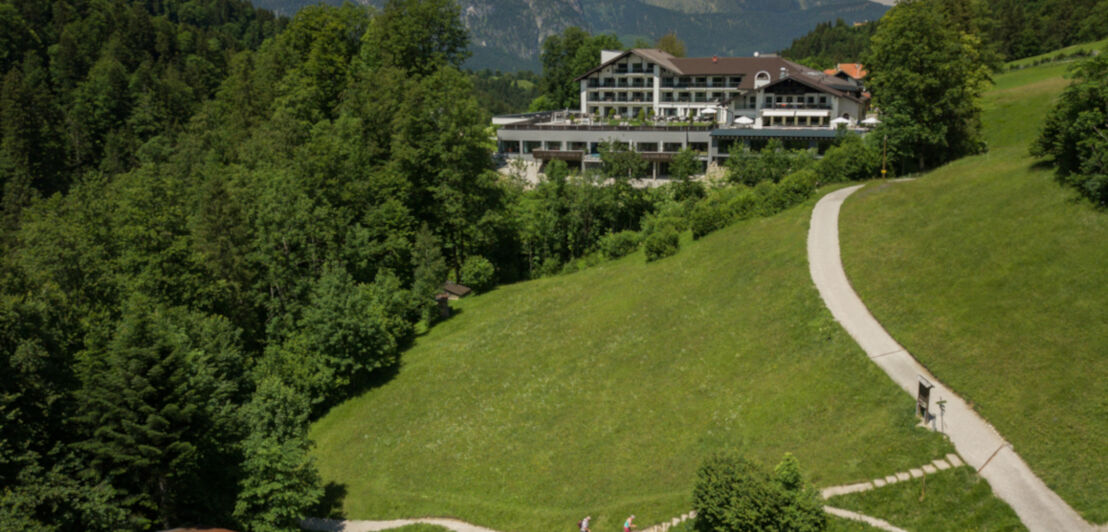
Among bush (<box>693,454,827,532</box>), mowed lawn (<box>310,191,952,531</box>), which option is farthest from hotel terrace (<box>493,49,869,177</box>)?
bush (<box>693,454,827,532</box>)

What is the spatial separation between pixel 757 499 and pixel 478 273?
3786cm

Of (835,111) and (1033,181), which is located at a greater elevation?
(835,111)

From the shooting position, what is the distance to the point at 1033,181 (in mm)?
34406

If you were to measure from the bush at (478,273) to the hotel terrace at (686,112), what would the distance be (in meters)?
21.2

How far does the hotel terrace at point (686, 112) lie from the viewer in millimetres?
73312

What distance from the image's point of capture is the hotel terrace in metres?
73.3

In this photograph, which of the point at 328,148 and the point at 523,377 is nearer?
the point at 523,377

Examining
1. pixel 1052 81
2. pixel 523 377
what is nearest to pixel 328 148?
pixel 523 377

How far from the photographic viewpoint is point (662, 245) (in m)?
48.2

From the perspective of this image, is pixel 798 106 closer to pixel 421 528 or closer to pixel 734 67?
pixel 734 67

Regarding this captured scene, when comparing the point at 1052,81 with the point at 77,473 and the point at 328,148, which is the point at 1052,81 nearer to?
the point at 328,148

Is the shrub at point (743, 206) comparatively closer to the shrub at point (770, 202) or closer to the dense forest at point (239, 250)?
Answer: the shrub at point (770, 202)

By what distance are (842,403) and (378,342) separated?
27.5 metres

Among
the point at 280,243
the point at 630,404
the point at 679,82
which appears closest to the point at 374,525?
the point at 630,404
